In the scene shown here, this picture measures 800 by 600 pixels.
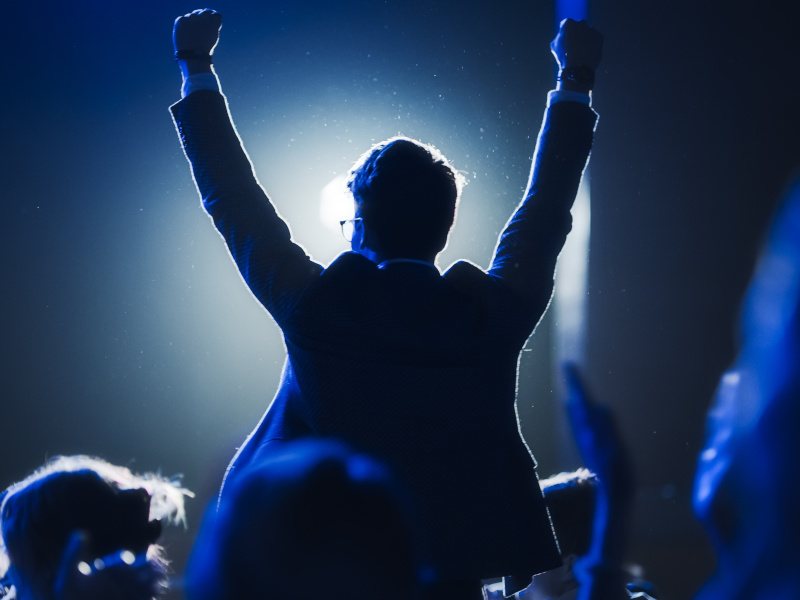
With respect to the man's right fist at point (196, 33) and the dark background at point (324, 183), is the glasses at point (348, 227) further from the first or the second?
the dark background at point (324, 183)

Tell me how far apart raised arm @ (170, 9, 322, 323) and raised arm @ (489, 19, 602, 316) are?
245mm

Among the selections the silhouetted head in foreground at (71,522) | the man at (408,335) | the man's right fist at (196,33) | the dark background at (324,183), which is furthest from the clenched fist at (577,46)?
the dark background at (324,183)

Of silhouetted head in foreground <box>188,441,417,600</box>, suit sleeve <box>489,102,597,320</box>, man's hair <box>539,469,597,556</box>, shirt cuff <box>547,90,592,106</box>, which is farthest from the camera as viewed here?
man's hair <box>539,469,597,556</box>

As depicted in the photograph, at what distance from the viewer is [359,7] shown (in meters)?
2.75

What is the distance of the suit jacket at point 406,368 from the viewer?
885mm

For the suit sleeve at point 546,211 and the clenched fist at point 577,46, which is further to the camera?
the clenched fist at point 577,46

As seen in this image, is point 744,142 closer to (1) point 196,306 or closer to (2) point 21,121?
(1) point 196,306

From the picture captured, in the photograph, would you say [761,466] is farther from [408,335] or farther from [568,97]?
[568,97]

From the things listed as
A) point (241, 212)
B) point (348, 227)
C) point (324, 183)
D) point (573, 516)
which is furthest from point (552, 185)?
point (324, 183)

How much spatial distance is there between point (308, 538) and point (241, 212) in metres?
0.53

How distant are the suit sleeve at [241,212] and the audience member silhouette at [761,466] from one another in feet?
1.54

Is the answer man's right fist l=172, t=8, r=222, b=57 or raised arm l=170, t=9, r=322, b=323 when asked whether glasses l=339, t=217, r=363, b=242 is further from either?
man's right fist l=172, t=8, r=222, b=57

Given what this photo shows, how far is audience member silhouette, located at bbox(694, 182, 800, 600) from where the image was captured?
1.46 ft

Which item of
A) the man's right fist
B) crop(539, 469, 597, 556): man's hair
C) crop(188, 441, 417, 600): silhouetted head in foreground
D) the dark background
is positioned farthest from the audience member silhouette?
the dark background
